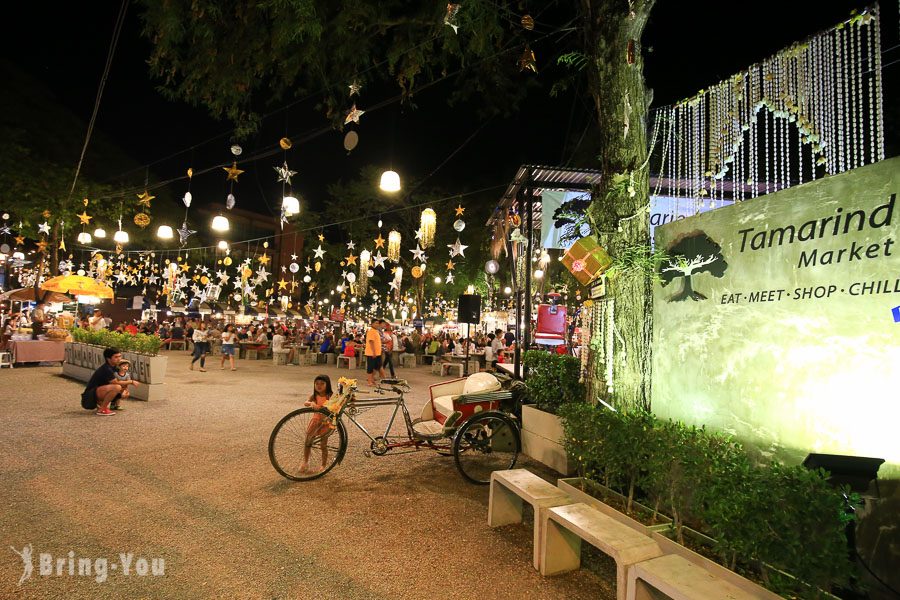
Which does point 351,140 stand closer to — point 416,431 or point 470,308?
point 416,431

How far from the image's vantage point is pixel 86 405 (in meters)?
8.11

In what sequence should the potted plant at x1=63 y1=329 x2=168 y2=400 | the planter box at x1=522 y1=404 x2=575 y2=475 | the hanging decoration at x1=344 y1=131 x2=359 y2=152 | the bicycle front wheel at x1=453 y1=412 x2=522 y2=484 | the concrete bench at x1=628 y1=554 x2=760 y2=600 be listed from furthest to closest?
the potted plant at x1=63 y1=329 x2=168 y2=400, the hanging decoration at x1=344 y1=131 x2=359 y2=152, the planter box at x1=522 y1=404 x2=575 y2=475, the bicycle front wheel at x1=453 y1=412 x2=522 y2=484, the concrete bench at x1=628 y1=554 x2=760 y2=600

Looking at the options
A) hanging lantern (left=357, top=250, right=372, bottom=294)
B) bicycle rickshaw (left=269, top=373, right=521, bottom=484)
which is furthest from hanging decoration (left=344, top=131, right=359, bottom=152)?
hanging lantern (left=357, top=250, right=372, bottom=294)

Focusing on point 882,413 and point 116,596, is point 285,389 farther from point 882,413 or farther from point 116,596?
point 882,413

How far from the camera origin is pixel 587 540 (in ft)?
10.0

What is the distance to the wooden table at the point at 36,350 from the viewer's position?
14.0 m

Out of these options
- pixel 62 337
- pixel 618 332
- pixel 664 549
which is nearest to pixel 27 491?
pixel 664 549

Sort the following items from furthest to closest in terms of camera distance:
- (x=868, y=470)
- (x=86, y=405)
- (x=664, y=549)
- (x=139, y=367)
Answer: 1. (x=139, y=367)
2. (x=86, y=405)
3. (x=664, y=549)
4. (x=868, y=470)

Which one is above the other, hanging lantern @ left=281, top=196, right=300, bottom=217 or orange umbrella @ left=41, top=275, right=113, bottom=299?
hanging lantern @ left=281, top=196, right=300, bottom=217

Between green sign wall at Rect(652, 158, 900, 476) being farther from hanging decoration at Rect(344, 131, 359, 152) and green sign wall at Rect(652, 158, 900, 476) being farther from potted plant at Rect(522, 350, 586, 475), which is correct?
hanging decoration at Rect(344, 131, 359, 152)

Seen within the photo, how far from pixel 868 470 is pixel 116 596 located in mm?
4727

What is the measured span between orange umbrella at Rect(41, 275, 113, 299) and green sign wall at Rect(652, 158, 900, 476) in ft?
51.9

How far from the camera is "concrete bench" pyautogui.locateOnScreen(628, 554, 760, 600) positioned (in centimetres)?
234

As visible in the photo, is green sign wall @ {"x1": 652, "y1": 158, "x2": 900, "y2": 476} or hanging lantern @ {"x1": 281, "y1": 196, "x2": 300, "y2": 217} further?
hanging lantern @ {"x1": 281, "y1": 196, "x2": 300, "y2": 217}
